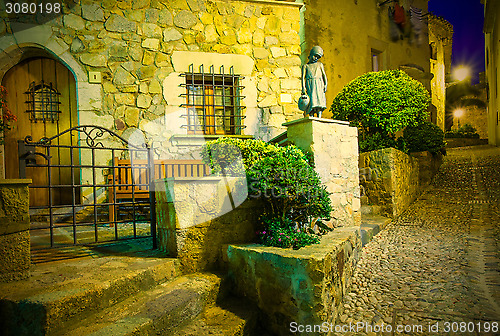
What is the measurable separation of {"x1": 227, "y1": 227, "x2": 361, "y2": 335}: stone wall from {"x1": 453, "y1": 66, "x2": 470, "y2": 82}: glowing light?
2667 centimetres

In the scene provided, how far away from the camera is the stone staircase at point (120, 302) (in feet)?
6.35

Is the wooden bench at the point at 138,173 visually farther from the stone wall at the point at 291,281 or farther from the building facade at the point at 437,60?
the building facade at the point at 437,60

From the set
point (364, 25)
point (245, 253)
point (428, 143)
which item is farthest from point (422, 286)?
point (364, 25)

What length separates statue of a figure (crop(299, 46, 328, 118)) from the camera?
4469 mm

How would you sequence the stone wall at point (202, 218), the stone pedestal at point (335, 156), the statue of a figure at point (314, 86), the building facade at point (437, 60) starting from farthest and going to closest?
1. the building facade at point (437, 60)
2. the statue of a figure at point (314, 86)
3. the stone pedestal at point (335, 156)
4. the stone wall at point (202, 218)

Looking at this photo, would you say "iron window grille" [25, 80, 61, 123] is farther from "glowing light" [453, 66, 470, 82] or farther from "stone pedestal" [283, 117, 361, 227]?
"glowing light" [453, 66, 470, 82]

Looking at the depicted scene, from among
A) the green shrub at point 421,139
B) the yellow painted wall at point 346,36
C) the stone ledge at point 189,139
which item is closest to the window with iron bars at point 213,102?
the stone ledge at point 189,139

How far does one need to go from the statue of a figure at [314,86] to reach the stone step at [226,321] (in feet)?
9.47

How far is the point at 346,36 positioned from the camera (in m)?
8.95

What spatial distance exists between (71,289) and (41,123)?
441cm

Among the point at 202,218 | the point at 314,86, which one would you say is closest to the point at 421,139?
the point at 314,86

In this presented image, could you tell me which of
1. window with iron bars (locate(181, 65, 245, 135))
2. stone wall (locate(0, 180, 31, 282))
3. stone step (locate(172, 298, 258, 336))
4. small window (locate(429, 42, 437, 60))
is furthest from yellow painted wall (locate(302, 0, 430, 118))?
small window (locate(429, 42, 437, 60))

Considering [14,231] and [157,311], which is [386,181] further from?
[14,231]

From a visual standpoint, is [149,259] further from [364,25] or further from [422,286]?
[364,25]
